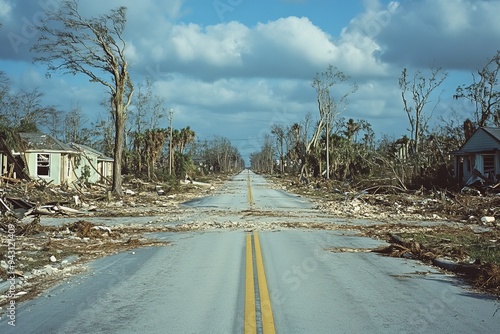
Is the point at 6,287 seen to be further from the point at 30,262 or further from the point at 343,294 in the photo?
the point at 343,294

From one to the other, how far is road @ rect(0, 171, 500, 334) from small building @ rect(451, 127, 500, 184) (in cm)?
2483

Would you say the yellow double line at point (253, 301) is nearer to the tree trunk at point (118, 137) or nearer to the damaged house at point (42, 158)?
the tree trunk at point (118, 137)

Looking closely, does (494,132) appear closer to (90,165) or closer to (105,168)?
(90,165)

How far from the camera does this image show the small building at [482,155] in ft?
110

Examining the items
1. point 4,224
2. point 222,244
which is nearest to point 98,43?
point 4,224

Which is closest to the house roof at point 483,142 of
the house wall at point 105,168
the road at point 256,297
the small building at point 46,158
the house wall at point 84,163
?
the road at point 256,297

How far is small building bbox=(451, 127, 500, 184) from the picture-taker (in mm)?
33622

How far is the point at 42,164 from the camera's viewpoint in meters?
40.2

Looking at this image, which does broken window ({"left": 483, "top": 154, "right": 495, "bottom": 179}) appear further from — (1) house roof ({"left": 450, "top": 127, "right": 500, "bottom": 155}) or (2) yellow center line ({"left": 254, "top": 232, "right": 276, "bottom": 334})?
(2) yellow center line ({"left": 254, "top": 232, "right": 276, "bottom": 334})

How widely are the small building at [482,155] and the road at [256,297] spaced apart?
81.4ft

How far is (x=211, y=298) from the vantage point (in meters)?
7.57

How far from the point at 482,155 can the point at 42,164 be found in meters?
32.4

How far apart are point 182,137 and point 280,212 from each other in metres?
51.5

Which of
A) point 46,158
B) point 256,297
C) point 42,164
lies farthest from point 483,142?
point 42,164
